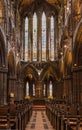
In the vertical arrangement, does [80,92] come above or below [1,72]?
below

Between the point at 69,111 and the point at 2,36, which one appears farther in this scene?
the point at 2,36

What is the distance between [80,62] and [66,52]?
1053cm

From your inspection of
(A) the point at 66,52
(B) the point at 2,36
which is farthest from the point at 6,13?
(A) the point at 66,52

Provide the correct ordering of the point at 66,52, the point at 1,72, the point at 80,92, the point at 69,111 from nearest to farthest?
the point at 69,111 < the point at 80,92 < the point at 1,72 < the point at 66,52

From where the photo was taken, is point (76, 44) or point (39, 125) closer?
point (39, 125)

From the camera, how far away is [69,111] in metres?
14.2

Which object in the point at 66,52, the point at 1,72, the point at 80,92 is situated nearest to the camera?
the point at 80,92

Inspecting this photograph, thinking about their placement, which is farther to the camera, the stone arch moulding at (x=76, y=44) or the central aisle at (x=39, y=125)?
the stone arch moulding at (x=76, y=44)

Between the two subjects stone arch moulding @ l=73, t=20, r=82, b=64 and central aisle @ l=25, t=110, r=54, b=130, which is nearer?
central aisle @ l=25, t=110, r=54, b=130

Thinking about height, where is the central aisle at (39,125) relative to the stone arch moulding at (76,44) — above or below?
below

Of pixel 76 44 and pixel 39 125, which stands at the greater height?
pixel 76 44

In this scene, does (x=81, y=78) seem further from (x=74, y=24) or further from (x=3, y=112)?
(x=3, y=112)

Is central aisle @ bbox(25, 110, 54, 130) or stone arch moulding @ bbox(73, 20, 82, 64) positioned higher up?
stone arch moulding @ bbox(73, 20, 82, 64)

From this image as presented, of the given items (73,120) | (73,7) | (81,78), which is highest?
(73,7)
